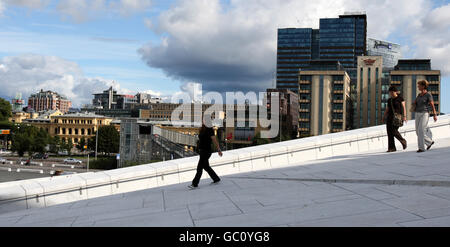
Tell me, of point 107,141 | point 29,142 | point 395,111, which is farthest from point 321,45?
point 395,111

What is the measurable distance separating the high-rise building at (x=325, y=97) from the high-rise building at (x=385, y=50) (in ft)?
287

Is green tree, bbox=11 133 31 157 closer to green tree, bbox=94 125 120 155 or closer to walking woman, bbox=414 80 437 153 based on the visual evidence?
green tree, bbox=94 125 120 155

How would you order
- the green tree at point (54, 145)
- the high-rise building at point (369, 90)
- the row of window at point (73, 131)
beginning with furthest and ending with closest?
the high-rise building at point (369, 90), the row of window at point (73, 131), the green tree at point (54, 145)

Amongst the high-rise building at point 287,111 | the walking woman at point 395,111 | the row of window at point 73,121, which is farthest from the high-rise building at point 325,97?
the walking woman at point 395,111

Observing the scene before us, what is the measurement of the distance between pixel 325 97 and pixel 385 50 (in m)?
116

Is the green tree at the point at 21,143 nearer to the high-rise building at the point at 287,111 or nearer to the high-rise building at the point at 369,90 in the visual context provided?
the high-rise building at the point at 287,111

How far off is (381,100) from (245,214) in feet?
340

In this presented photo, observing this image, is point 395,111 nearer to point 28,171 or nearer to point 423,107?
point 423,107

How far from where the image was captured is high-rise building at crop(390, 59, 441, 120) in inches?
3406

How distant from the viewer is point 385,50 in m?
188

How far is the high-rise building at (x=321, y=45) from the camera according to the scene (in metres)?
158

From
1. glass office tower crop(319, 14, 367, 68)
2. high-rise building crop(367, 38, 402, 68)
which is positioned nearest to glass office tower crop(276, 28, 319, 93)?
glass office tower crop(319, 14, 367, 68)

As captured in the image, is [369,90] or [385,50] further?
[385,50]
